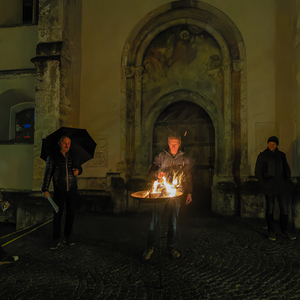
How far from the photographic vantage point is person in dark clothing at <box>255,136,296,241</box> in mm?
4438

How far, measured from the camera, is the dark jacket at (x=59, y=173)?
406 cm

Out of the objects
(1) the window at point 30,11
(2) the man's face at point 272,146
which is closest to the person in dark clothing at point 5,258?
(2) the man's face at point 272,146

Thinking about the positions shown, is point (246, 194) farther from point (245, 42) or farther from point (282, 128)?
point (245, 42)

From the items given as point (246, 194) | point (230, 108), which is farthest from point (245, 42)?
point (246, 194)

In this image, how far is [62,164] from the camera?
4.12 m

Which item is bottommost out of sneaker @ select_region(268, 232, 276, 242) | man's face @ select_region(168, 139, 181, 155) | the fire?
sneaker @ select_region(268, 232, 276, 242)

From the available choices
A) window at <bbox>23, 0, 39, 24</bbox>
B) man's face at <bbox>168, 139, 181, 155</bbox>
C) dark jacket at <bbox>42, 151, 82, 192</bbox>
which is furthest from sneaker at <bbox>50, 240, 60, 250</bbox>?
window at <bbox>23, 0, 39, 24</bbox>

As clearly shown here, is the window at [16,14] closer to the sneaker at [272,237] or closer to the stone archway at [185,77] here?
the stone archway at [185,77]

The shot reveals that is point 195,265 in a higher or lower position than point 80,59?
lower

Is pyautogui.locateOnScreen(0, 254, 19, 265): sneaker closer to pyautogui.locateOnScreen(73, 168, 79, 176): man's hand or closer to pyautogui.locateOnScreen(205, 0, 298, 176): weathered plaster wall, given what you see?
pyautogui.locateOnScreen(73, 168, 79, 176): man's hand

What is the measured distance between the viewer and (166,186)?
348 centimetres

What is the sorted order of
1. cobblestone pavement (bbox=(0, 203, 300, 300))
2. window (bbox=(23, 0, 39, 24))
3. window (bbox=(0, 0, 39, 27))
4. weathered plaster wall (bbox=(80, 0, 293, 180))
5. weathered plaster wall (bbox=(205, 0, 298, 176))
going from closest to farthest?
1. cobblestone pavement (bbox=(0, 203, 300, 300))
2. weathered plaster wall (bbox=(205, 0, 298, 176))
3. weathered plaster wall (bbox=(80, 0, 293, 180))
4. window (bbox=(23, 0, 39, 24))
5. window (bbox=(0, 0, 39, 27))

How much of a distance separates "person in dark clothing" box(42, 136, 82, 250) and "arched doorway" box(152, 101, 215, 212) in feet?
11.7

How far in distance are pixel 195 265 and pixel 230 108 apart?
4.56m
